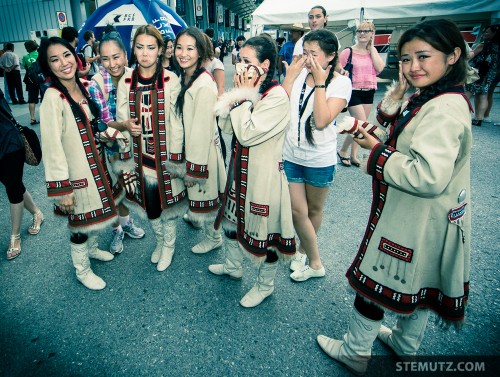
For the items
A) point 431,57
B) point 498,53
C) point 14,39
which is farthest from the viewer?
point 14,39

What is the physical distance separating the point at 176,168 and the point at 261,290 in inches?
46.8

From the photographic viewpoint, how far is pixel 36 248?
3.19 m

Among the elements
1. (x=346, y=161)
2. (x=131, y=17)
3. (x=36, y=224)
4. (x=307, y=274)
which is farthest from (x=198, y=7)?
(x=307, y=274)

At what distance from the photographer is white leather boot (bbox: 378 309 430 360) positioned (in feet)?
5.79

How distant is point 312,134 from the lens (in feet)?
7.75

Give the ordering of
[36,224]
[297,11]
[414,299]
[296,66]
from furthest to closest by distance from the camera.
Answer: [297,11], [36,224], [296,66], [414,299]

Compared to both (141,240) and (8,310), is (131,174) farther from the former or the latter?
(8,310)

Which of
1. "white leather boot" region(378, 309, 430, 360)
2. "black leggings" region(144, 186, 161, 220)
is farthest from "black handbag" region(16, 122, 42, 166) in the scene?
"white leather boot" region(378, 309, 430, 360)

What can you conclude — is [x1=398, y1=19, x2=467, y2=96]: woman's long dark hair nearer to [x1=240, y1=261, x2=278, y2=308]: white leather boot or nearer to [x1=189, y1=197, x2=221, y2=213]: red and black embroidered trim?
[x1=240, y1=261, x2=278, y2=308]: white leather boot

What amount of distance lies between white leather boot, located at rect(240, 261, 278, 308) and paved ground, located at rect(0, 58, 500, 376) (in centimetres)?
7

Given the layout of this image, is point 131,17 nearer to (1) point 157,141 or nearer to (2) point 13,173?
(2) point 13,173

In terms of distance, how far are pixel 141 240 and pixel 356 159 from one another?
364 centimetres

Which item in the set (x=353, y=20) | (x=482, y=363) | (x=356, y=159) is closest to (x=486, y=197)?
(x=356, y=159)

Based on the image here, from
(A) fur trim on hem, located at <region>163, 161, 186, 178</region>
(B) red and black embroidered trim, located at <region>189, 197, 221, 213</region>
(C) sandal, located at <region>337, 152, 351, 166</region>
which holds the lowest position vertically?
(C) sandal, located at <region>337, 152, 351, 166</region>
